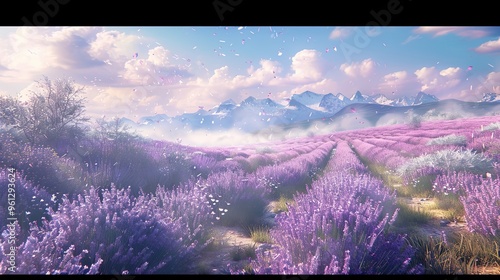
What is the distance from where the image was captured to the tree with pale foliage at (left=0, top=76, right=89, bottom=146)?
4.32m

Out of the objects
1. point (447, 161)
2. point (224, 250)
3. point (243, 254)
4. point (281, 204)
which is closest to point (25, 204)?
point (224, 250)

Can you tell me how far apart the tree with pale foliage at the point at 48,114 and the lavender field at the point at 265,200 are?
12.4 inches

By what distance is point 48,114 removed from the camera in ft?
16.1

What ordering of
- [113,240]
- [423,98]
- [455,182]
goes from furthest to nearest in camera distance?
[423,98], [455,182], [113,240]

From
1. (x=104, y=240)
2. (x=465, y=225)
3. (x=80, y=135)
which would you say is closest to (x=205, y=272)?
(x=104, y=240)

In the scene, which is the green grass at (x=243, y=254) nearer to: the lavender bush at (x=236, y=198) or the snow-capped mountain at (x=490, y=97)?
the lavender bush at (x=236, y=198)

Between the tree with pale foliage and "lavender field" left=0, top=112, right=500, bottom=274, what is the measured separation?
0.32 metres

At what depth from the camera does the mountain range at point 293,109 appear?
3943 mm

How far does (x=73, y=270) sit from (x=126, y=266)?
467mm

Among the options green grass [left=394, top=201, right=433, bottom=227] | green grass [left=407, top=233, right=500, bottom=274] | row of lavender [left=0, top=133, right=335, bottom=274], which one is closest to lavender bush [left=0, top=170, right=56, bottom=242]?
row of lavender [left=0, top=133, right=335, bottom=274]

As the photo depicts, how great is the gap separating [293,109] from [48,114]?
3.63 meters

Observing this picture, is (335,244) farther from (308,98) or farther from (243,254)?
(308,98)

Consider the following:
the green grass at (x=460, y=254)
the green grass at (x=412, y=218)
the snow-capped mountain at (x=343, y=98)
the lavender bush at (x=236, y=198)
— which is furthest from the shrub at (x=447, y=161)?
the lavender bush at (x=236, y=198)
